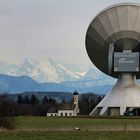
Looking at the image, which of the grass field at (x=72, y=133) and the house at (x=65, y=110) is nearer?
the grass field at (x=72, y=133)

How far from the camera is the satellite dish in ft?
268

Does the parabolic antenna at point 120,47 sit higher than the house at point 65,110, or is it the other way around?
the parabolic antenna at point 120,47

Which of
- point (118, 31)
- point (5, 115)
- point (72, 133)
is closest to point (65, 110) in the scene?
point (118, 31)

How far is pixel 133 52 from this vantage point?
8162 cm

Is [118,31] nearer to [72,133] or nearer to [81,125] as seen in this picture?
[81,125]

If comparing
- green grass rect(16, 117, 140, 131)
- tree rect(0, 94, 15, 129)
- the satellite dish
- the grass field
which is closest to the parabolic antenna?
the satellite dish

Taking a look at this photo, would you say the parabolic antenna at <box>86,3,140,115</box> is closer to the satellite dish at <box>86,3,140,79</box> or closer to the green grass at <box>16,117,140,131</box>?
the satellite dish at <box>86,3,140,79</box>

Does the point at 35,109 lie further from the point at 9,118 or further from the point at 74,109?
the point at 9,118

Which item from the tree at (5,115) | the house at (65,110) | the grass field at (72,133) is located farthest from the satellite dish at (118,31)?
the house at (65,110)

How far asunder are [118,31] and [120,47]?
2.61 meters

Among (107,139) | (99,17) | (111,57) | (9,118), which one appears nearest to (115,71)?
(111,57)

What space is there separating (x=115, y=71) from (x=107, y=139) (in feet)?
190

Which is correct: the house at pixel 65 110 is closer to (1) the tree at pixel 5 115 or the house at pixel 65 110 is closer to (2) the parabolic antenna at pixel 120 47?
(2) the parabolic antenna at pixel 120 47

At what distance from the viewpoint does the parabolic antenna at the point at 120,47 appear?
81.2 m
